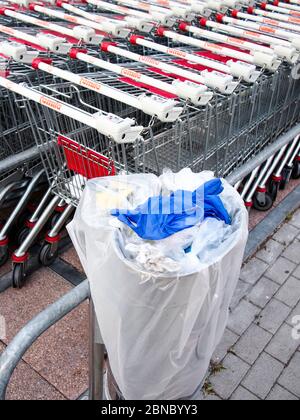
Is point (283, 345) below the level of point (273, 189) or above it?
below

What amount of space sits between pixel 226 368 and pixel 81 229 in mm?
1639

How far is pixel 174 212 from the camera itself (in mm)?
1372

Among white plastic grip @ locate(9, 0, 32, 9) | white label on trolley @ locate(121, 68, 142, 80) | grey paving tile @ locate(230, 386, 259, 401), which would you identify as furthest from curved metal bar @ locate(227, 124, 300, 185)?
white plastic grip @ locate(9, 0, 32, 9)

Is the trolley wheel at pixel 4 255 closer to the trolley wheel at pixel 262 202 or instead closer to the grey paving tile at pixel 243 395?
the grey paving tile at pixel 243 395

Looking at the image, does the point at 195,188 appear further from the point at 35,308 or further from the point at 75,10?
the point at 75,10

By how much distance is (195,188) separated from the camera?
5.20 ft

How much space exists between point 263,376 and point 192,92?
5.74 feet

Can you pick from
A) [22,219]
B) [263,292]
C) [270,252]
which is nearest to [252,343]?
[263,292]

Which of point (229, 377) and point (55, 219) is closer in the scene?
point (229, 377)

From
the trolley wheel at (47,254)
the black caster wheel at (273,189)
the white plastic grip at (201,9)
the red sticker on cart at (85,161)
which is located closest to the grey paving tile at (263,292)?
the black caster wheel at (273,189)

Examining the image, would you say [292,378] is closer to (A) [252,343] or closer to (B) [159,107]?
(A) [252,343]

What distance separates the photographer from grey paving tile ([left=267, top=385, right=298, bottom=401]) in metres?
2.45

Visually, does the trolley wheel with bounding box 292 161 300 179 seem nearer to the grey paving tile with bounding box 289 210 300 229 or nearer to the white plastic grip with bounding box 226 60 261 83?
the grey paving tile with bounding box 289 210 300 229

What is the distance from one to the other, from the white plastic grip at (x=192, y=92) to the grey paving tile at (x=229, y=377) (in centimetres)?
160
